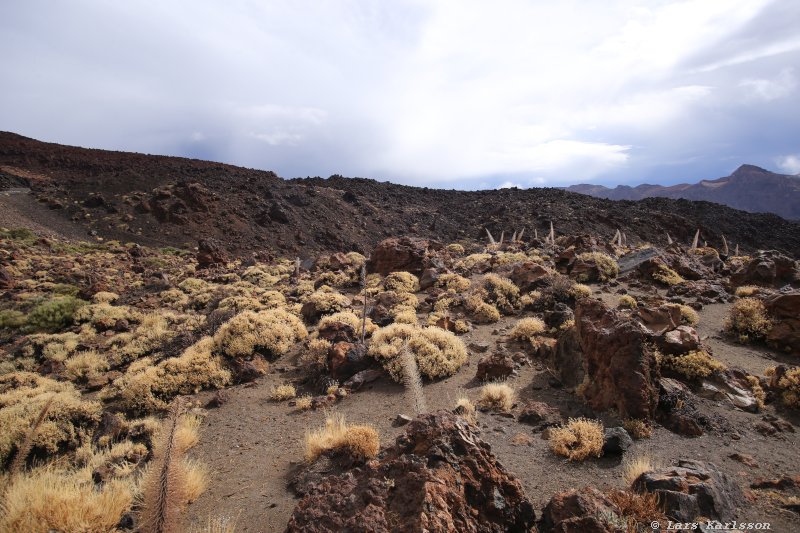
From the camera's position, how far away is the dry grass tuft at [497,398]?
6992 mm

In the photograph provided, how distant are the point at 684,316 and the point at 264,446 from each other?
36.6 ft

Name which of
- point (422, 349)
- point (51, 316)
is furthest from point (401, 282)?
point (51, 316)

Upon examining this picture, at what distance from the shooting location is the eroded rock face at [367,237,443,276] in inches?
717

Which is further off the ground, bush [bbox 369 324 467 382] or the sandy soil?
bush [bbox 369 324 467 382]

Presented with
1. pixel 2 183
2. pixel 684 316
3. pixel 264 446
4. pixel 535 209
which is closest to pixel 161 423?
pixel 264 446

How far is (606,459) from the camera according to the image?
17.4ft

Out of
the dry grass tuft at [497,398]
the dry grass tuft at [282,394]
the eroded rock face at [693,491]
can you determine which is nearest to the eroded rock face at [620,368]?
the dry grass tuft at [497,398]

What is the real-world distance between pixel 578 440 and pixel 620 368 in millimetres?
1630

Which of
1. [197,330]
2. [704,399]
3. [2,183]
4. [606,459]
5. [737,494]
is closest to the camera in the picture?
[737,494]

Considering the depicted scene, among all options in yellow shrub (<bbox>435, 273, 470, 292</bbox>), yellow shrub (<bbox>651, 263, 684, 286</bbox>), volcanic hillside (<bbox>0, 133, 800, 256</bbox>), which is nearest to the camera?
Answer: yellow shrub (<bbox>651, 263, 684, 286</bbox>)

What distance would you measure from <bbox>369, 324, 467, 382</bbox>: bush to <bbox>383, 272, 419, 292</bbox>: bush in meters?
5.78

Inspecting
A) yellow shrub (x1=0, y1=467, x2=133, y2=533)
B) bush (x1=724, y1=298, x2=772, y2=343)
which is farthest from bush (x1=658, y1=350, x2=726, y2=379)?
yellow shrub (x1=0, y1=467, x2=133, y2=533)

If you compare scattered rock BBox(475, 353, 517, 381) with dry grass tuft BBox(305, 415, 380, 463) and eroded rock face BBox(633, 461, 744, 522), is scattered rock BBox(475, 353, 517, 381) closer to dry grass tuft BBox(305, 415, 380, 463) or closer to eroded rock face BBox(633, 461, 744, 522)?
dry grass tuft BBox(305, 415, 380, 463)

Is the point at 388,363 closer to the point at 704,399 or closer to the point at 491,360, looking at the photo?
the point at 491,360
